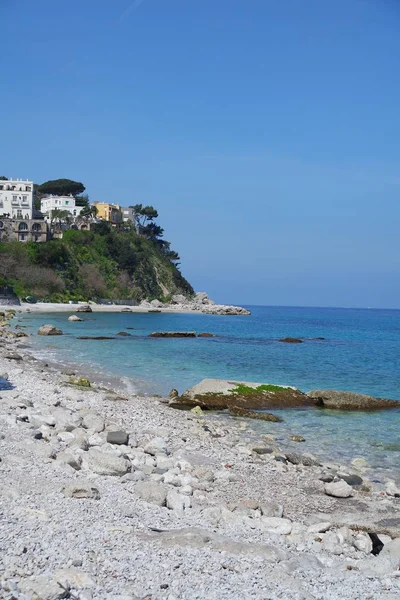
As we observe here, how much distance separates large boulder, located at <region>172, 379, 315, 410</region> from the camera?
67.6 ft

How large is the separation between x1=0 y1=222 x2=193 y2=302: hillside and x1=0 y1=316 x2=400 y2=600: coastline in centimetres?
8998

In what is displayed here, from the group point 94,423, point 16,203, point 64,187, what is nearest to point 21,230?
point 16,203

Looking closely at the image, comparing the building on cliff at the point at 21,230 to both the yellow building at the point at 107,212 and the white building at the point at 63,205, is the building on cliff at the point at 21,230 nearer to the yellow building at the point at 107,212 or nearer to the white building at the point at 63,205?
the white building at the point at 63,205

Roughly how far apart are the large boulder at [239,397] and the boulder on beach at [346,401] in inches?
13.8

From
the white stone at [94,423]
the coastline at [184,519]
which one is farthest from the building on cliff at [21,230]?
the white stone at [94,423]

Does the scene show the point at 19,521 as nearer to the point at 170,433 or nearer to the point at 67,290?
the point at 170,433

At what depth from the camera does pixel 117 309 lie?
4257 inches

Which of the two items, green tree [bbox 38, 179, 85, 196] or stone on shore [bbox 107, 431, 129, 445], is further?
green tree [bbox 38, 179, 85, 196]

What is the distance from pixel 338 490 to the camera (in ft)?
36.8

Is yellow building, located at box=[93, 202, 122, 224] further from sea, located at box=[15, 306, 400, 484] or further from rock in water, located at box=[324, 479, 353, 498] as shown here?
rock in water, located at box=[324, 479, 353, 498]

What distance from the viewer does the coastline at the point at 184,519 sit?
246 inches

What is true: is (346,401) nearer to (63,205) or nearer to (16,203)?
(16,203)

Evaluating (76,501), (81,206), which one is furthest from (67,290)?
(76,501)

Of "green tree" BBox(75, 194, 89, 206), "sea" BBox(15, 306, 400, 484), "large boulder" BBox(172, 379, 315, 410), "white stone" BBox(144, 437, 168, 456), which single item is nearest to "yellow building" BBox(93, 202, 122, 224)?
"green tree" BBox(75, 194, 89, 206)
